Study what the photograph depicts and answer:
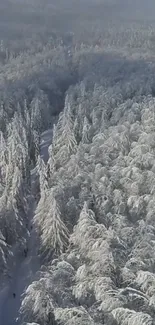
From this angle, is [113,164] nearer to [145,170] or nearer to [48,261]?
[145,170]

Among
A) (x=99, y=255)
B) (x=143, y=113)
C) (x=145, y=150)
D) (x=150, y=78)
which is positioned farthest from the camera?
(x=150, y=78)

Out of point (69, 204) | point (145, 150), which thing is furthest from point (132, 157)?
point (69, 204)

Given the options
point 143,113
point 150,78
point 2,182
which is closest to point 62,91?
point 150,78

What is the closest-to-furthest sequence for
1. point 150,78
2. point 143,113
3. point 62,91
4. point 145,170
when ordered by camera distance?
point 145,170 < point 143,113 < point 150,78 < point 62,91

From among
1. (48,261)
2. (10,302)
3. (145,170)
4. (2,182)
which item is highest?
(145,170)

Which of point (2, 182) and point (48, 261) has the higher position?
point (2, 182)

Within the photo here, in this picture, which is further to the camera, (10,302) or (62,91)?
(62,91)

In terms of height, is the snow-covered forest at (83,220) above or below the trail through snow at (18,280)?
above

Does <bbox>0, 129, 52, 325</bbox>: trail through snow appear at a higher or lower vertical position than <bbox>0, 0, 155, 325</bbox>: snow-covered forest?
lower

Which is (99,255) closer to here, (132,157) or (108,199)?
(108,199)
